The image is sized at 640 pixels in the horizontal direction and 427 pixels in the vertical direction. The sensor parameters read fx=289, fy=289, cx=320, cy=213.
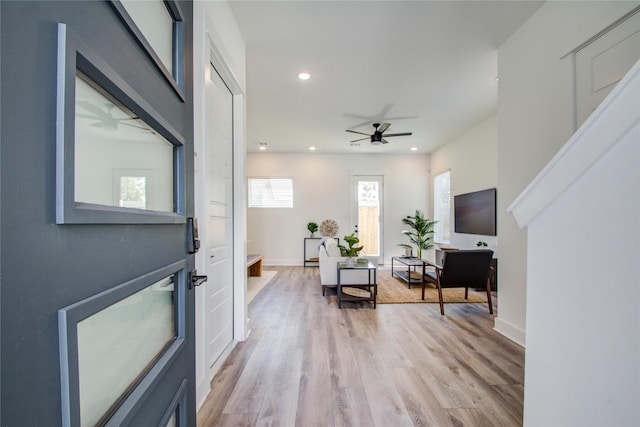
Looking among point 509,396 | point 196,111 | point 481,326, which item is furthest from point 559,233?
point 481,326

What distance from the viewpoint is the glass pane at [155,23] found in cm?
68

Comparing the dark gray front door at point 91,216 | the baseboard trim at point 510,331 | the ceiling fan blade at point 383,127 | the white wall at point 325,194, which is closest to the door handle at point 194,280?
the dark gray front door at point 91,216

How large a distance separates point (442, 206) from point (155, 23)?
6.58m

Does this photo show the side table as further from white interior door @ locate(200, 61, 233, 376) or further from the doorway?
the doorway

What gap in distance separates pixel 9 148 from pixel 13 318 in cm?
20

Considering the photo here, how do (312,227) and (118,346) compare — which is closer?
(118,346)

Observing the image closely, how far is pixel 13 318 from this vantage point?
34cm

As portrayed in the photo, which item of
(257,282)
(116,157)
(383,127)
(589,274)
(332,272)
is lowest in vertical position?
(257,282)

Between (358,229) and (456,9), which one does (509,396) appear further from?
(358,229)

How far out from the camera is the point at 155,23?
77 cm

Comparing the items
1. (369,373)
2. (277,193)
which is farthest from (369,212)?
(369,373)

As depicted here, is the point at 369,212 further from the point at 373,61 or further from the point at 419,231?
the point at 373,61

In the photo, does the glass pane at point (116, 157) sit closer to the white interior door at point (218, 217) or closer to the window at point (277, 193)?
the white interior door at point (218, 217)

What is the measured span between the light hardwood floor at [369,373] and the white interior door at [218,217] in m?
0.31
